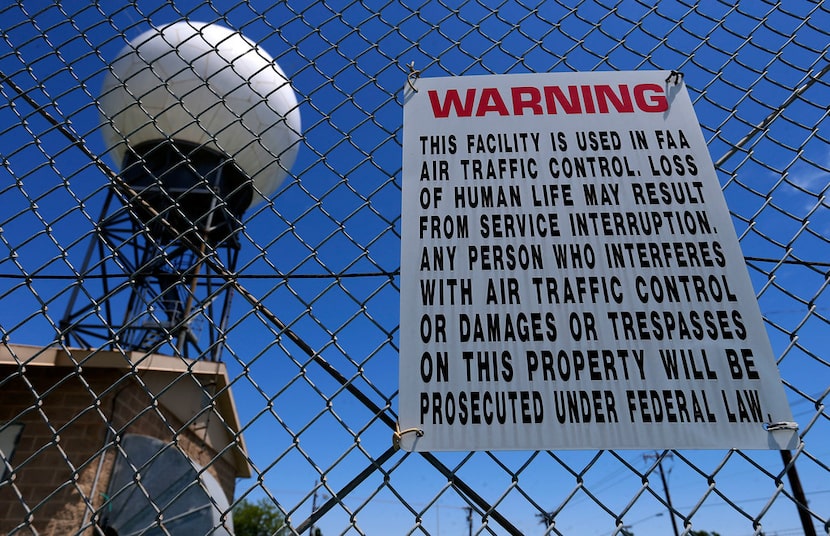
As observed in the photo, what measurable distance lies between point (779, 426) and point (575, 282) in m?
0.50

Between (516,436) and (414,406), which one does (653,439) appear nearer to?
(516,436)

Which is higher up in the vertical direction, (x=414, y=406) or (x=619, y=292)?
(x=619, y=292)

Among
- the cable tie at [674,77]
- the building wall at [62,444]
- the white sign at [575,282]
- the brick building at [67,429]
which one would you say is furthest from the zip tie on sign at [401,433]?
the building wall at [62,444]

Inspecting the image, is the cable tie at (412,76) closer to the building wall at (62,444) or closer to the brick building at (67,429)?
the brick building at (67,429)

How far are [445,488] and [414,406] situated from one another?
181 mm

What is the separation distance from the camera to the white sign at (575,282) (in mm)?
1030

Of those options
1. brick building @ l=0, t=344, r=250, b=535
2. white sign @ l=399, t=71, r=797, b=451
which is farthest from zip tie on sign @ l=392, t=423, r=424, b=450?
brick building @ l=0, t=344, r=250, b=535

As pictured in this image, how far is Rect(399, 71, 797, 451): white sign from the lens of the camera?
1030mm

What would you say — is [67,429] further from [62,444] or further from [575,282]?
[575,282]

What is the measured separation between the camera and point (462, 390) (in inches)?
42.1

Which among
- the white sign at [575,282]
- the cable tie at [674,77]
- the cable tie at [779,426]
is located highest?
the cable tie at [674,77]

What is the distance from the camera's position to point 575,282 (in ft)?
3.78

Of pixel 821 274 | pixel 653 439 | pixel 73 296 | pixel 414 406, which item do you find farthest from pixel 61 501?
pixel 821 274

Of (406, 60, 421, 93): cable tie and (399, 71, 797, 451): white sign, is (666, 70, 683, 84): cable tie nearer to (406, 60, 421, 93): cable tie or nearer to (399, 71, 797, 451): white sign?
(399, 71, 797, 451): white sign
